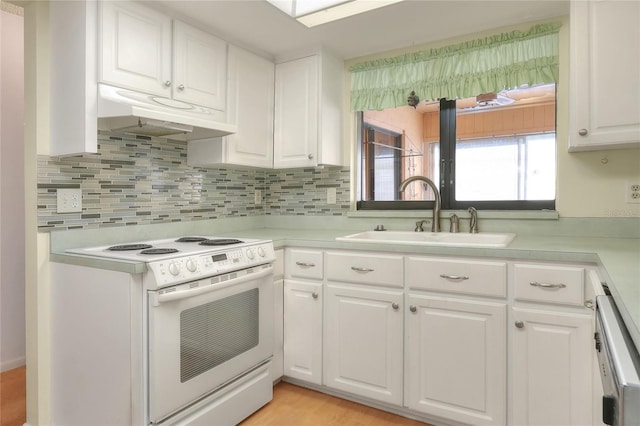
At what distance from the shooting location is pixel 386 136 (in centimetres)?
289

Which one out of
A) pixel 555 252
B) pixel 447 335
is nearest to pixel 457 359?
pixel 447 335

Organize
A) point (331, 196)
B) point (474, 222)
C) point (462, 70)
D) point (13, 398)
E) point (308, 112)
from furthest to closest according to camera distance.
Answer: point (331, 196)
point (308, 112)
point (462, 70)
point (474, 222)
point (13, 398)

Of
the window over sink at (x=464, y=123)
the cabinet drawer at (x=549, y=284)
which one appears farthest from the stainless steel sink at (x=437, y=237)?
the cabinet drawer at (x=549, y=284)

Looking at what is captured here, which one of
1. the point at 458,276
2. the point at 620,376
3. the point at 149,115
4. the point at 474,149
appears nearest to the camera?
the point at 620,376

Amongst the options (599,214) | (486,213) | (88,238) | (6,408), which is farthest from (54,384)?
(599,214)

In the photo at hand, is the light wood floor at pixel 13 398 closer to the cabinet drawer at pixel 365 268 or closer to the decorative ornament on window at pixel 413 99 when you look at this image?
the cabinet drawer at pixel 365 268

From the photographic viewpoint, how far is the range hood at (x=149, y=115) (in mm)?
1688

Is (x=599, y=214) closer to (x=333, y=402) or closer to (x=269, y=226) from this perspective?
(x=333, y=402)

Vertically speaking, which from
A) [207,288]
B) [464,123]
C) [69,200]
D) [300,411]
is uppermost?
[464,123]

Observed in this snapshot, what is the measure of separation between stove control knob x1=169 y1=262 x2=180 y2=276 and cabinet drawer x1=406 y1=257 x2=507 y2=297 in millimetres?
1037

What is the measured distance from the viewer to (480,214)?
233 cm

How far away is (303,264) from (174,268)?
0.81 m

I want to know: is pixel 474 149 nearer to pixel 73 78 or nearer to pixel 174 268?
pixel 174 268

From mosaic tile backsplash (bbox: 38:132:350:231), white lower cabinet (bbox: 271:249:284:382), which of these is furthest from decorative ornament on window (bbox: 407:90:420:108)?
white lower cabinet (bbox: 271:249:284:382)
